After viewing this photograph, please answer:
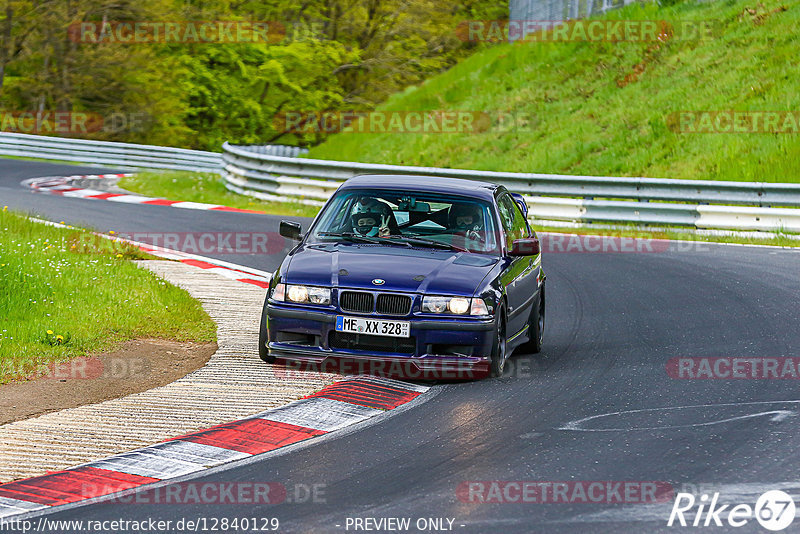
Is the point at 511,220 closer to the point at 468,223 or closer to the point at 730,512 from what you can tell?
the point at 468,223

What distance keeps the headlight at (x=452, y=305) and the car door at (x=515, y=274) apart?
524 millimetres

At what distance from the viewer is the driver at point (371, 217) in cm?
955

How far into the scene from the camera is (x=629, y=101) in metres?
28.7

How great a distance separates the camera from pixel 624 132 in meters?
27.0

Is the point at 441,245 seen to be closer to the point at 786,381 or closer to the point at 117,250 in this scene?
the point at 786,381

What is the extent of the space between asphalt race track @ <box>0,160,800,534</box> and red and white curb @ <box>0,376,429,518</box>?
21 cm

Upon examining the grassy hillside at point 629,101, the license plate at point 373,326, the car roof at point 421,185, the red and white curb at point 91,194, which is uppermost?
the grassy hillside at point 629,101

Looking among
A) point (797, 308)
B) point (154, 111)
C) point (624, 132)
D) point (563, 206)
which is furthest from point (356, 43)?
point (797, 308)

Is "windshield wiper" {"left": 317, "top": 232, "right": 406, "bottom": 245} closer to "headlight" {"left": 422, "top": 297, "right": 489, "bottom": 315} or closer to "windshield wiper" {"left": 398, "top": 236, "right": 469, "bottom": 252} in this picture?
"windshield wiper" {"left": 398, "top": 236, "right": 469, "bottom": 252}

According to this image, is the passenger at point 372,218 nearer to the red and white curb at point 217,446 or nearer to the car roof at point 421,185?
the car roof at point 421,185

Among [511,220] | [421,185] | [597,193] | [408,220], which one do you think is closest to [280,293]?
[408,220]

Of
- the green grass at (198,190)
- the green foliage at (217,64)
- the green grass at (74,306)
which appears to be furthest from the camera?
the green foliage at (217,64)

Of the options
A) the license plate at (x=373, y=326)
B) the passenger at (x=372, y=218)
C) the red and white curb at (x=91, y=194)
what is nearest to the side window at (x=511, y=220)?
the passenger at (x=372, y=218)

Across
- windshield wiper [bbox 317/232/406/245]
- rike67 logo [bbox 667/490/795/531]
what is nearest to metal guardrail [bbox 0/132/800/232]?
windshield wiper [bbox 317/232/406/245]
